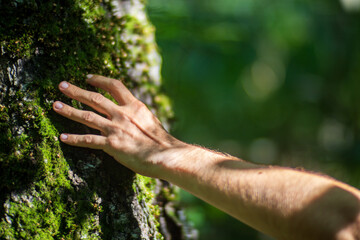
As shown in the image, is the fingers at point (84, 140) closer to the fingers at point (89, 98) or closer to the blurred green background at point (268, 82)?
the fingers at point (89, 98)

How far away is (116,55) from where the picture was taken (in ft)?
6.57

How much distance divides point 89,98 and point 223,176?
74 cm

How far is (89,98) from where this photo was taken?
1594mm

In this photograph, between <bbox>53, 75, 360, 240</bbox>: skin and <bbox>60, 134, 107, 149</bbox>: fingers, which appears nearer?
<bbox>53, 75, 360, 240</bbox>: skin

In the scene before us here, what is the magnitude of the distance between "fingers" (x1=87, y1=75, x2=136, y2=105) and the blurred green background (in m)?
2.46

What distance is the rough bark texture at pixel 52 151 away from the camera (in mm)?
1432

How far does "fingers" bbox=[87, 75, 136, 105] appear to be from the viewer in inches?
66.5

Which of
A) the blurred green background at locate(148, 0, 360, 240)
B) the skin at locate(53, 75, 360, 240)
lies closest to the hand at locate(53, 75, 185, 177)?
the skin at locate(53, 75, 360, 240)

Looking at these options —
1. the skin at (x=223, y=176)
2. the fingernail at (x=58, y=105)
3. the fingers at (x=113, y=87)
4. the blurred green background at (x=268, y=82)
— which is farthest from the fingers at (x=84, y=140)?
the blurred green background at (x=268, y=82)

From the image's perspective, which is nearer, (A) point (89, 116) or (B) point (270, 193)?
(B) point (270, 193)

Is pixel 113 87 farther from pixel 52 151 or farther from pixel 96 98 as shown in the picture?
pixel 52 151

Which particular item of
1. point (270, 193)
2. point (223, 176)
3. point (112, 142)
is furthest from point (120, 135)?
point (270, 193)

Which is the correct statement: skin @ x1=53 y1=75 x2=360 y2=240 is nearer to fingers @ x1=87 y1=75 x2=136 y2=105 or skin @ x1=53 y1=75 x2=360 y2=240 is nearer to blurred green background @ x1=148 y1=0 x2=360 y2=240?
fingers @ x1=87 y1=75 x2=136 y2=105

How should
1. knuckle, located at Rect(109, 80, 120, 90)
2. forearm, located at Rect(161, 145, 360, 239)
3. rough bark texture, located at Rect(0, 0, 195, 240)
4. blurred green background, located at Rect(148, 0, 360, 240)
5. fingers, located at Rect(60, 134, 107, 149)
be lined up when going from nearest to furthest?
forearm, located at Rect(161, 145, 360, 239), rough bark texture, located at Rect(0, 0, 195, 240), fingers, located at Rect(60, 134, 107, 149), knuckle, located at Rect(109, 80, 120, 90), blurred green background, located at Rect(148, 0, 360, 240)
